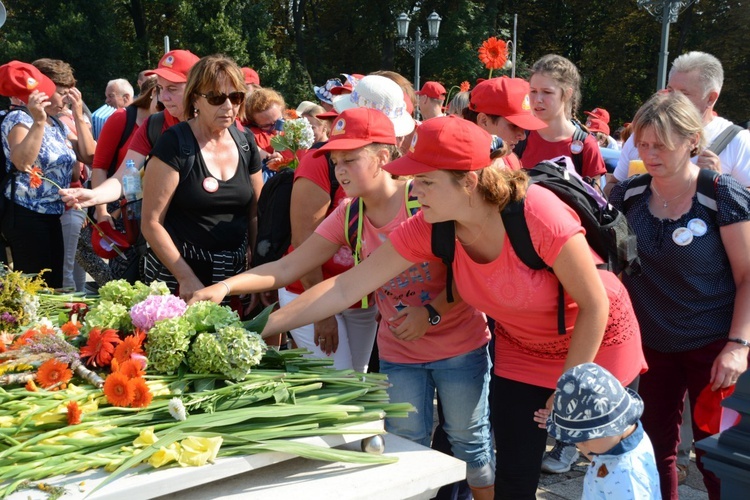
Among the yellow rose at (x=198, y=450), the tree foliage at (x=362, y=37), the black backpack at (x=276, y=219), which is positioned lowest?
the yellow rose at (x=198, y=450)

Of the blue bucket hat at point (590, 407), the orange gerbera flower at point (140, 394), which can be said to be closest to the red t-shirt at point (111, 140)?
the orange gerbera flower at point (140, 394)

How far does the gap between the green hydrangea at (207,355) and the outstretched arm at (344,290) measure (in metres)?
0.46

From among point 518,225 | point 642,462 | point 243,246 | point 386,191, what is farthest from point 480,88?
point 642,462

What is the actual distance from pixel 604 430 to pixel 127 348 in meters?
1.38

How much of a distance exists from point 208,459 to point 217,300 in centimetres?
88

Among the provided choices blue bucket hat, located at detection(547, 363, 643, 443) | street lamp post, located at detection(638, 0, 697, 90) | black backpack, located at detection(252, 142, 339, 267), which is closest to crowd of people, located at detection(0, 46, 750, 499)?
blue bucket hat, located at detection(547, 363, 643, 443)

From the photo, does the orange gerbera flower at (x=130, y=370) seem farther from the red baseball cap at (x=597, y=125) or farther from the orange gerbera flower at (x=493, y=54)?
the red baseball cap at (x=597, y=125)

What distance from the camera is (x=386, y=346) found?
10.0 feet

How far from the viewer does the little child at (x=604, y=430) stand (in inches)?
82.3

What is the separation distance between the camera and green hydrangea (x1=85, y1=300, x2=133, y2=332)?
97.8 inches

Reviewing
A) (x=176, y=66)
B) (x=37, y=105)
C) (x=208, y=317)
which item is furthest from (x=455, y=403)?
(x=37, y=105)

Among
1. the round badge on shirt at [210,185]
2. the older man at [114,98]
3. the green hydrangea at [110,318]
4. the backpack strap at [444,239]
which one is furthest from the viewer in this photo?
the older man at [114,98]

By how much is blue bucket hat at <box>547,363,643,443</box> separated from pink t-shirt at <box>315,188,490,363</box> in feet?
2.80

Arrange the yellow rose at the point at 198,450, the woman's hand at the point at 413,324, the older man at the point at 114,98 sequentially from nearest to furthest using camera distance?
the yellow rose at the point at 198,450
the woman's hand at the point at 413,324
the older man at the point at 114,98
